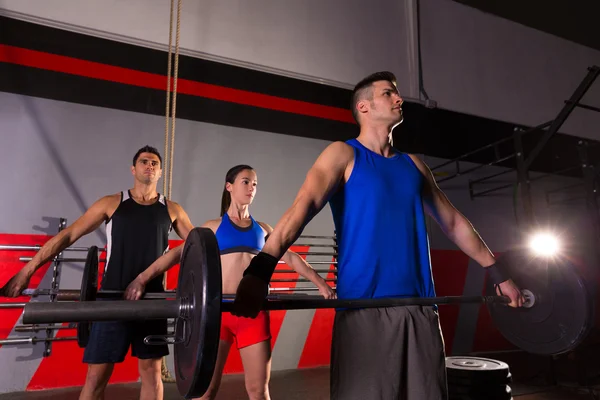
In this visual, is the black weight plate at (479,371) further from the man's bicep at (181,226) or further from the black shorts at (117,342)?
the man's bicep at (181,226)

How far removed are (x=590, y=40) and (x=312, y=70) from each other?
4008 millimetres

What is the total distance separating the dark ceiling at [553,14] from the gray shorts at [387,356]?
4472 mm

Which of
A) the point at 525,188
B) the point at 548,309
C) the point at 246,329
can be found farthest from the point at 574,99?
the point at 246,329

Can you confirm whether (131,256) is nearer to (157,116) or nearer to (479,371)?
(157,116)

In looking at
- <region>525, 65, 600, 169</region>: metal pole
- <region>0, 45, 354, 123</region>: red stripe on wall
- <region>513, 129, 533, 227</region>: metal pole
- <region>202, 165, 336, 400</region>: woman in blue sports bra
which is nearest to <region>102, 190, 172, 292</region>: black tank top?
<region>202, 165, 336, 400</region>: woman in blue sports bra

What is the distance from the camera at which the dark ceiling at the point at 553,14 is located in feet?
14.3

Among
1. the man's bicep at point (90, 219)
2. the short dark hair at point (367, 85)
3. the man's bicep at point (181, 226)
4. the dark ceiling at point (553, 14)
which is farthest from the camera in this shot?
the dark ceiling at point (553, 14)

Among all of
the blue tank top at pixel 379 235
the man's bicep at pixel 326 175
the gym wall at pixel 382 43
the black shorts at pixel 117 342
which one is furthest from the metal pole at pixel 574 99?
the black shorts at pixel 117 342

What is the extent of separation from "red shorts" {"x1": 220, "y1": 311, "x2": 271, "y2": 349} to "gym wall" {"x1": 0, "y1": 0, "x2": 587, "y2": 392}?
166 centimetres

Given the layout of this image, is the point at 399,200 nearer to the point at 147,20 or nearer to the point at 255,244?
the point at 255,244

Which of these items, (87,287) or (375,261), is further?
(87,287)

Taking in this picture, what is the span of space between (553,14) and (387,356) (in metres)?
5.07

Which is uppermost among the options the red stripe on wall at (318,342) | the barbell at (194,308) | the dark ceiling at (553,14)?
the dark ceiling at (553,14)

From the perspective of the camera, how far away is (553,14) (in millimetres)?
4543
